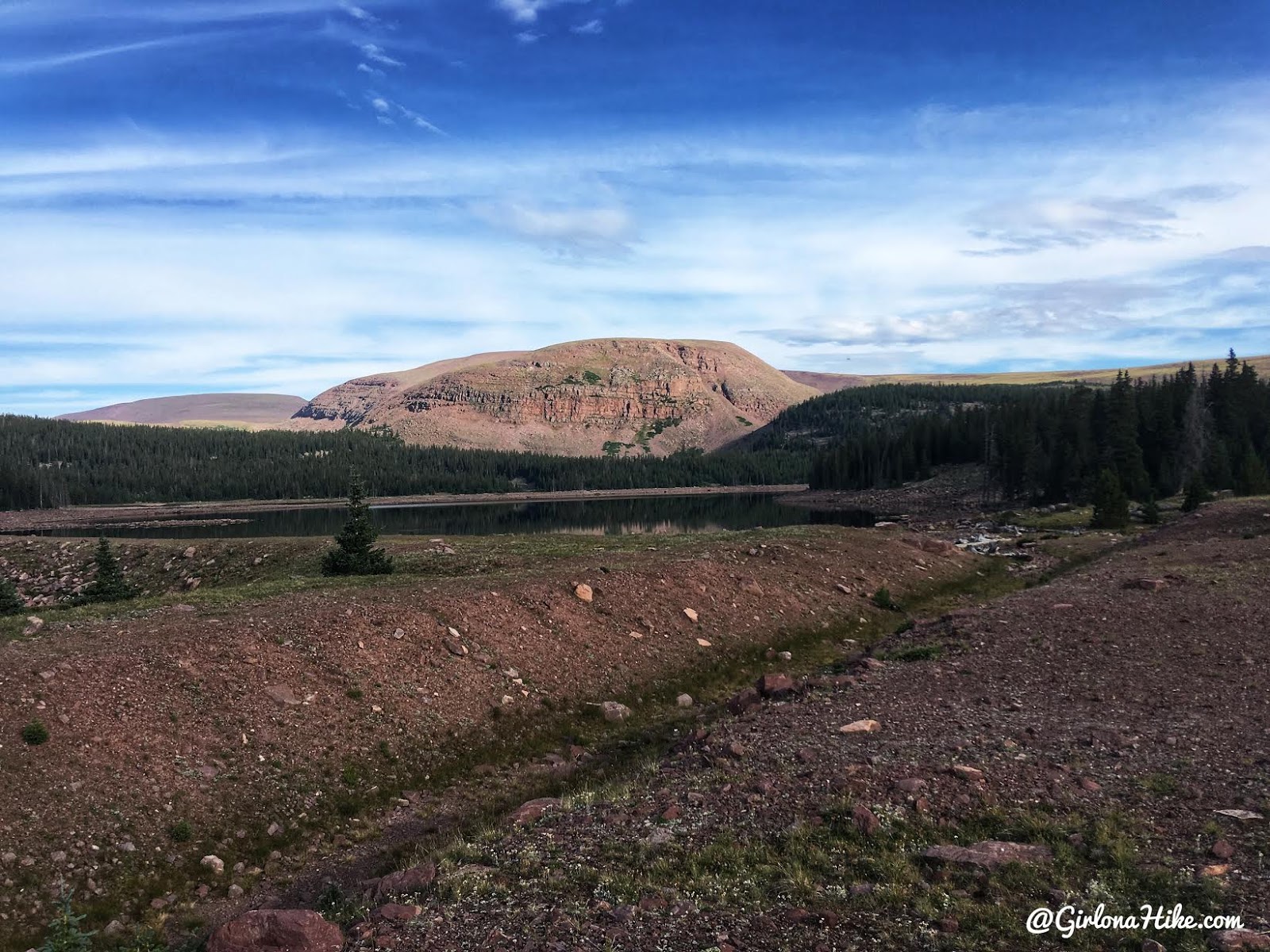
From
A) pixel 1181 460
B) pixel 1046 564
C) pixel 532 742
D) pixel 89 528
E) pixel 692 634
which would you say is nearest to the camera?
pixel 532 742

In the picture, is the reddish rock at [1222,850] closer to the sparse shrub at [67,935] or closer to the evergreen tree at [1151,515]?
the sparse shrub at [67,935]

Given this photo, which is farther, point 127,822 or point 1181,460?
point 1181,460

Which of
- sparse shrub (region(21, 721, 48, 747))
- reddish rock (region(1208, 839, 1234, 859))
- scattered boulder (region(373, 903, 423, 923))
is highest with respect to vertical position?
sparse shrub (region(21, 721, 48, 747))

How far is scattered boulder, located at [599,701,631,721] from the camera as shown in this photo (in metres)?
19.6

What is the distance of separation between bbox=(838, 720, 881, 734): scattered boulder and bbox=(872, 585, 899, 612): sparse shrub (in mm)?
19057

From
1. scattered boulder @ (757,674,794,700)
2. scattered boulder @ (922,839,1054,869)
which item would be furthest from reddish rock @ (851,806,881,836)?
scattered boulder @ (757,674,794,700)

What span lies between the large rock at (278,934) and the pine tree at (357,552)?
1084 inches

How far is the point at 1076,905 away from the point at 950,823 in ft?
6.87

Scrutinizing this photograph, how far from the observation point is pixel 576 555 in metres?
38.8

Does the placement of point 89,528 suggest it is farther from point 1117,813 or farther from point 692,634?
point 1117,813

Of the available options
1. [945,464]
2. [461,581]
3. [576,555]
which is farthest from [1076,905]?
[945,464]

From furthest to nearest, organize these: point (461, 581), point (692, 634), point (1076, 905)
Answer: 1. point (461, 581)
2. point (692, 634)
3. point (1076, 905)

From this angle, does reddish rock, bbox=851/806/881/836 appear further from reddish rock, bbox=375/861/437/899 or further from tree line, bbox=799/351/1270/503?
tree line, bbox=799/351/1270/503

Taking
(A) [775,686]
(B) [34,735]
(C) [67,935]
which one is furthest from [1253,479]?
(B) [34,735]
